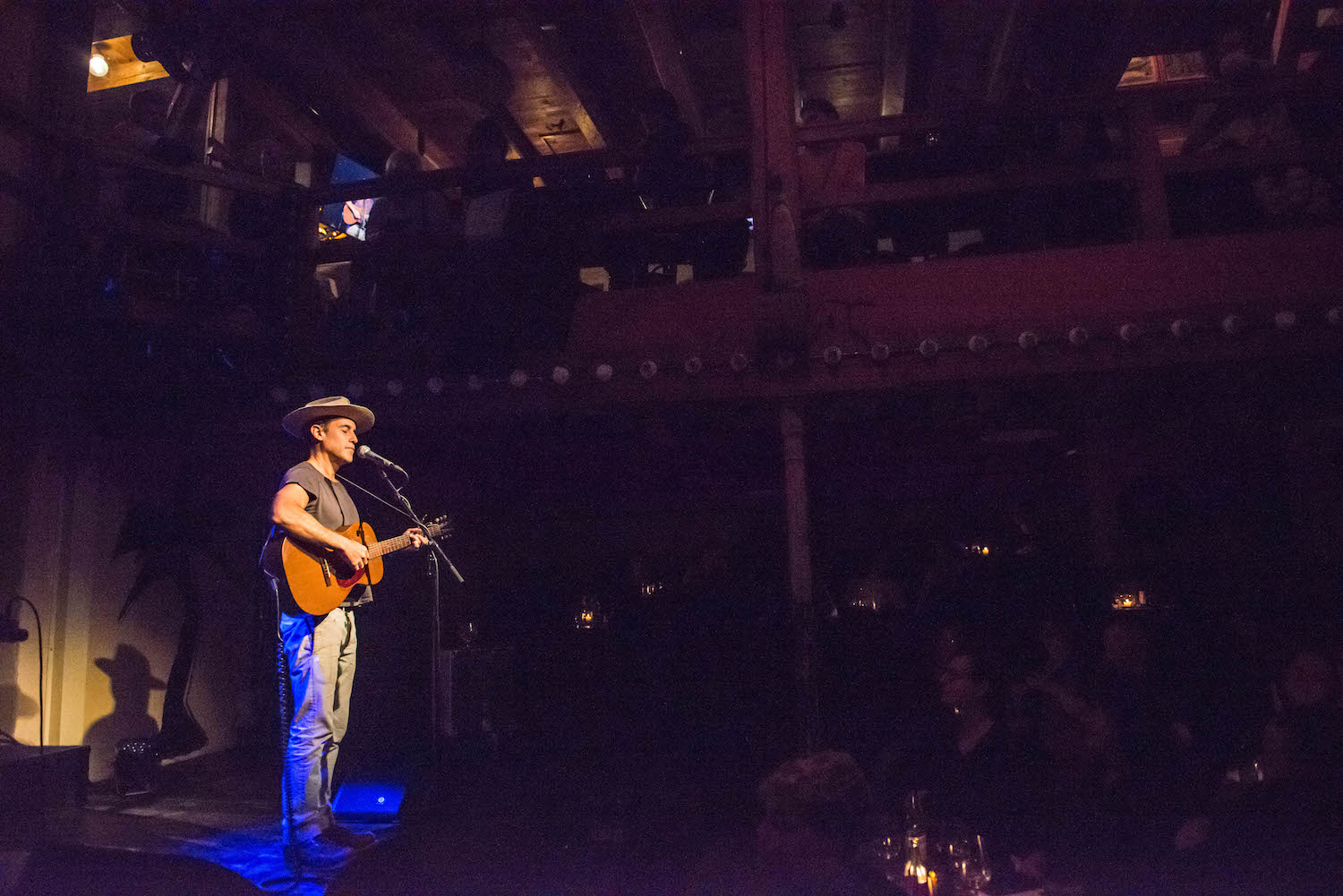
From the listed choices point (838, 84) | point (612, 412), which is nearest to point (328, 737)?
point (612, 412)

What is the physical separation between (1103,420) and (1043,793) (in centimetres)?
426

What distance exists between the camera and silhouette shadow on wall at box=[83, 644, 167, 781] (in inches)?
255

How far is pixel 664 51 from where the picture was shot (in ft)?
23.4

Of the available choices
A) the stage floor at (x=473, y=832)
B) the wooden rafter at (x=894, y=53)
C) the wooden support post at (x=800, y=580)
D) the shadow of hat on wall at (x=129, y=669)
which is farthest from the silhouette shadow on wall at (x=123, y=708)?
the wooden rafter at (x=894, y=53)

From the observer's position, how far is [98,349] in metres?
6.27

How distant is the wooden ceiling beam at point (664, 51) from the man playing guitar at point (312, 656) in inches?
Answer: 159

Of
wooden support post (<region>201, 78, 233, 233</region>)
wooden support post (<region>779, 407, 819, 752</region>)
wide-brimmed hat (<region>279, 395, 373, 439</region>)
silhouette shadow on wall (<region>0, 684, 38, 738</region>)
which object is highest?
wooden support post (<region>201, 78, 233, 233</region>)

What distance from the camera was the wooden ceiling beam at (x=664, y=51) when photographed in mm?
6648

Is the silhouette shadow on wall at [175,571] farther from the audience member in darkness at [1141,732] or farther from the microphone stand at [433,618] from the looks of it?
the audience member in darkness at [1141,732]

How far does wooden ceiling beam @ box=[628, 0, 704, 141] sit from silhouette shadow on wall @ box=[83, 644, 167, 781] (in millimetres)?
6110

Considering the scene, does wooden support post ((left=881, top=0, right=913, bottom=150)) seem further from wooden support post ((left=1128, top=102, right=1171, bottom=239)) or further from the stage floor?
the stage floor

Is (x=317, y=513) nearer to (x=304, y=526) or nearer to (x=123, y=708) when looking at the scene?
(x=304, y=526)

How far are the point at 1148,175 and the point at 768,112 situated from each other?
2.52 metres

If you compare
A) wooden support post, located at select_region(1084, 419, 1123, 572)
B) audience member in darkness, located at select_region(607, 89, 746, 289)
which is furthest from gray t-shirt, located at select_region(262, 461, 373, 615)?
wooden support post, located at select_region(1084, 419, 1123, 572)
